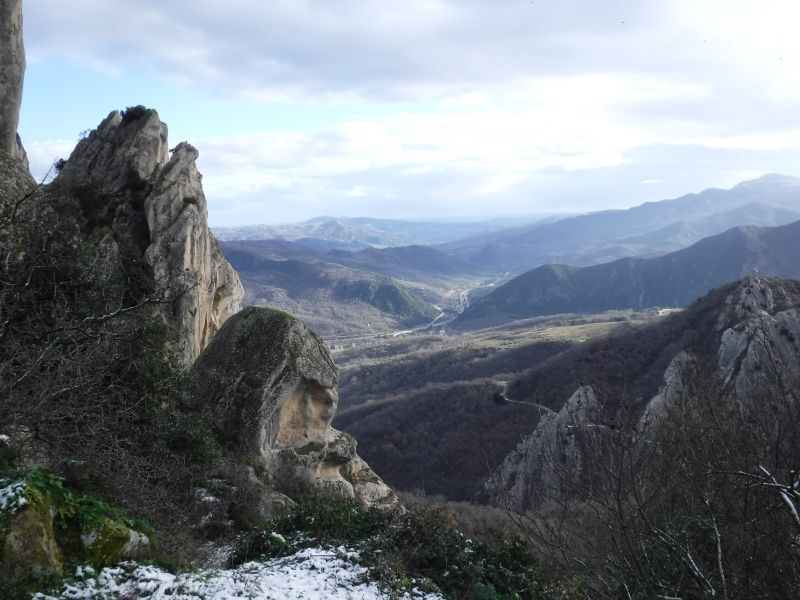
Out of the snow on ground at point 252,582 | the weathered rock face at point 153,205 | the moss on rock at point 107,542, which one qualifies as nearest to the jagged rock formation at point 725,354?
the weathered rock face at point 153,205

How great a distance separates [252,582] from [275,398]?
37.1 feet

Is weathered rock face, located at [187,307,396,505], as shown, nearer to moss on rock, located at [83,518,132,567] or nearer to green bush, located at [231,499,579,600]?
green bush, located at [231,499,579,600]

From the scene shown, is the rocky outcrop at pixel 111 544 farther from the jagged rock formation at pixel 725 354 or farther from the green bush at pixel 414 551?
the jagged rock formation at pixel 725 354

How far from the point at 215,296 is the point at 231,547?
1833 cm

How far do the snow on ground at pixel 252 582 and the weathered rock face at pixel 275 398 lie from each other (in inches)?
326

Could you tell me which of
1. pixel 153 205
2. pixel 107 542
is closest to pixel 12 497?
pixel 107 542

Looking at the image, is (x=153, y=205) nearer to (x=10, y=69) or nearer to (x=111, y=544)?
(x=10, y=69)

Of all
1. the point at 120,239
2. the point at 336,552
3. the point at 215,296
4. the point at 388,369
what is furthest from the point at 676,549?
the point at 388,369

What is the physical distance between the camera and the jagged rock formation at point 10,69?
79.9ft

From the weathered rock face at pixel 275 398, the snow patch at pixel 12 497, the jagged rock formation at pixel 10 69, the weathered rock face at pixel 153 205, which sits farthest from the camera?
the jagged rock formation at pixel 10 69

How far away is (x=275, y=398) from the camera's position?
2177cm

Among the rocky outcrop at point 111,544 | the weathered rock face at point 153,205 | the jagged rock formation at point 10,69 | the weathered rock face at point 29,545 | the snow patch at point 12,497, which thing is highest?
the jagged rock formation at point 10,69

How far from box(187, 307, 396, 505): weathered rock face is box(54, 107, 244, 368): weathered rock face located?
272 cm

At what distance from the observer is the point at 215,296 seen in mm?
31047
